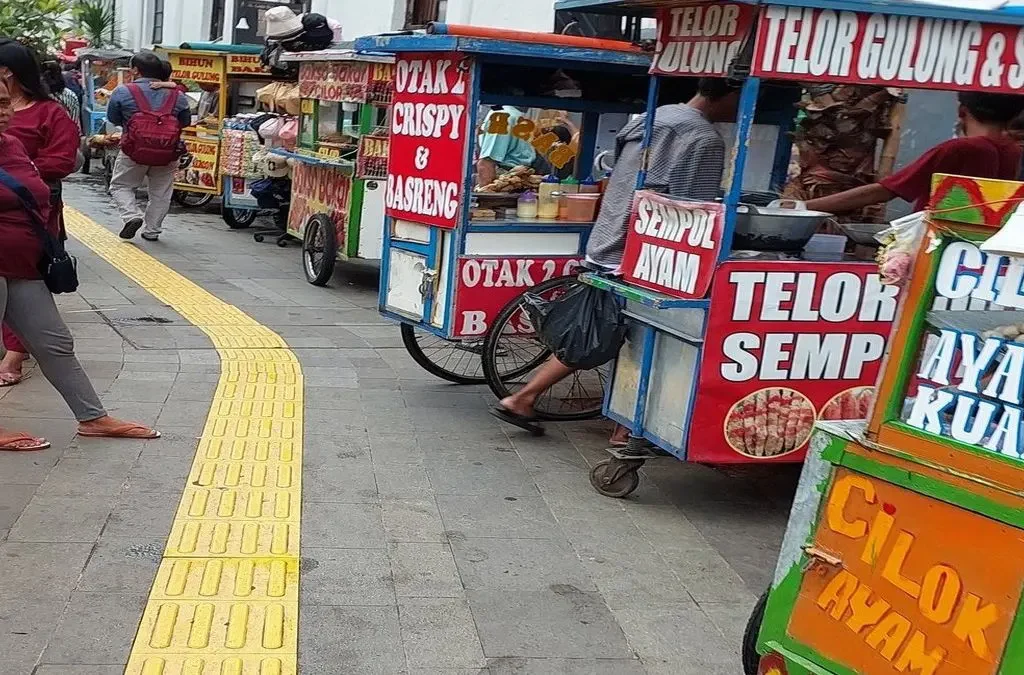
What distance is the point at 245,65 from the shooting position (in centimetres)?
1317

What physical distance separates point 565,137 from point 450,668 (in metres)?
5.64

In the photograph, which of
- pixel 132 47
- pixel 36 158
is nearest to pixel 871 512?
pixel 36 158

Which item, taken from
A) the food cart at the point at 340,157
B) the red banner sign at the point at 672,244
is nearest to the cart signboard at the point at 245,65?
the food cart at the point at 340,157

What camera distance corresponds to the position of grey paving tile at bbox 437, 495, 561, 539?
171 inches

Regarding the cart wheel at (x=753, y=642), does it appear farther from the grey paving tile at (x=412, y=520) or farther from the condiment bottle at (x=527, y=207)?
the condiment bottle at (x=527, y=207)

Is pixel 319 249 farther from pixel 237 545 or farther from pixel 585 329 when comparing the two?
pixel 237 545

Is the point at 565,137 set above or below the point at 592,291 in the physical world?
above

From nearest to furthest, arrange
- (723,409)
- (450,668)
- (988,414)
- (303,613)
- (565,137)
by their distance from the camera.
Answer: (988,414), (450,668), (303,613), (723,409), (565,137)

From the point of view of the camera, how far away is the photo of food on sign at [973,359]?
2.30m

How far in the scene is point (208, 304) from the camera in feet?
27.8

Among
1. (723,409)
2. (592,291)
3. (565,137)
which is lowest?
(723,409)

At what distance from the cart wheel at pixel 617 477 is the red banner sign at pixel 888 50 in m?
1.72

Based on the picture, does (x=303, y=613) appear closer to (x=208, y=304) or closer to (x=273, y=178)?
(x=208, y=304)

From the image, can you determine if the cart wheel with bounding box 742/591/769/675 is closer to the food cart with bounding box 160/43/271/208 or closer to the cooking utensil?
the cooking utensil
